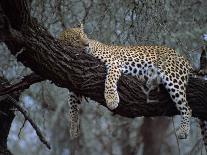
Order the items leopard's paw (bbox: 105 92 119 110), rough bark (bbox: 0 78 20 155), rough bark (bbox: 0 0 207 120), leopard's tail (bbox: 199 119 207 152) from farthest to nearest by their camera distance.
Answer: rough bark (bbox: 0 78 20 155) < leopard's tail (bbox: 199 119 207 152) < leopard's paw (bbox: 105 92 119 110) < rough bark (bbox: 0 0 207 120)

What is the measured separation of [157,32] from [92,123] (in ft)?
25.4

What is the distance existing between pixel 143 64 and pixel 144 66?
3 cm

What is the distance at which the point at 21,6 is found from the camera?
5441 mm

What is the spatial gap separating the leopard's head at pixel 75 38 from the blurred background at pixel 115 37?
597 millimetres

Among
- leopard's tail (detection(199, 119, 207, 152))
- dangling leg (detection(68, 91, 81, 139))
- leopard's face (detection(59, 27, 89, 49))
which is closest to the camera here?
leopard's face (detection(59, 27, 89, 49))

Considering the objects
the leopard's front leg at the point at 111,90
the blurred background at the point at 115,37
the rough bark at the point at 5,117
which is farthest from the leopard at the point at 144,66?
the rough bark at the point at 5,117

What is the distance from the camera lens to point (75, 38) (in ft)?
23.1

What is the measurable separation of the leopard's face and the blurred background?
598mm

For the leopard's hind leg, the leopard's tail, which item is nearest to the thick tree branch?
the leopard's hind leg

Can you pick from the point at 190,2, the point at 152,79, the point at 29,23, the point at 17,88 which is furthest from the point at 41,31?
the point at 190,2

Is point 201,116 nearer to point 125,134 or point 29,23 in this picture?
point 29,23

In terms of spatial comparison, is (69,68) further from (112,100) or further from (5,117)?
(5,117)

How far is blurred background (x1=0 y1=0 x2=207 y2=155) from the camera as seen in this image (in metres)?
7.36

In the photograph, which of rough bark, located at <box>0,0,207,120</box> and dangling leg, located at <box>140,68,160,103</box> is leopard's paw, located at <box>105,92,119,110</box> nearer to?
rough bark, located at <box>0,0,207,120</box>
